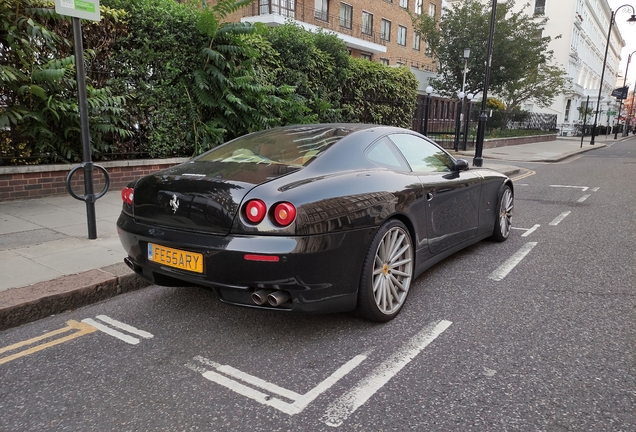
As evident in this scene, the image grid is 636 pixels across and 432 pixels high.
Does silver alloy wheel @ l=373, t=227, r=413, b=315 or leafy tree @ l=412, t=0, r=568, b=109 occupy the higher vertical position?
leafy tree @ l=412, t=0, r=568, b=109

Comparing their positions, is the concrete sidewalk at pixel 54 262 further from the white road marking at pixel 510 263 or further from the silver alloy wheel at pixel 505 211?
the silver alloy wheel at pixel 505 211

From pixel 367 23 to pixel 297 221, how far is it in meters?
36.8

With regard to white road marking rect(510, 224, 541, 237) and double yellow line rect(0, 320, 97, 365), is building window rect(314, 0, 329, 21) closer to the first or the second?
white road marking rect(510, 224, 541, 237)

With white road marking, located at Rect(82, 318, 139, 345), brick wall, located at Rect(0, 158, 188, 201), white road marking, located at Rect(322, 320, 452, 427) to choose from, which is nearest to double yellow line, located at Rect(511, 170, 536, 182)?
brick wall, located at Rect(0, 158, 188, 201)

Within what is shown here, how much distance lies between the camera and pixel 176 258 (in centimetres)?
311

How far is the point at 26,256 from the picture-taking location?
449 centimetres

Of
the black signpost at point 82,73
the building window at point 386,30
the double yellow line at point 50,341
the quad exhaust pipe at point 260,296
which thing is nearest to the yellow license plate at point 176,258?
the quad exhaust pipe at point 260,296

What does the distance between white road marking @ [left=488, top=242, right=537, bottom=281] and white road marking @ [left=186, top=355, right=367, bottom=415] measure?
7.15ft

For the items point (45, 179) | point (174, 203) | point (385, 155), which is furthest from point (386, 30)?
point (174, 203)

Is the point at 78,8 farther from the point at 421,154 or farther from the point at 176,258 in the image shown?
the point at 421,154

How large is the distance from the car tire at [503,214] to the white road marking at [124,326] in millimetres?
4001

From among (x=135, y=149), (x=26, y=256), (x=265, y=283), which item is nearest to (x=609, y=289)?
(x=265, y=283)

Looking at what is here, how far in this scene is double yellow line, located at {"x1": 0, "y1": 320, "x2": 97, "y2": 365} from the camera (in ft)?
9.87

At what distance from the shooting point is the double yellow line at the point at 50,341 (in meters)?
3.01
